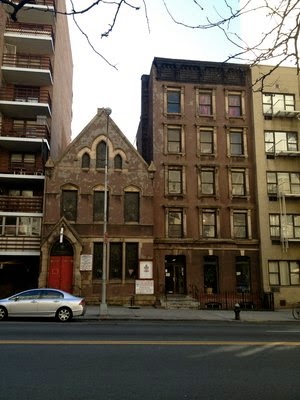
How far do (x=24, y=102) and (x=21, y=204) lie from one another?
7013 mm

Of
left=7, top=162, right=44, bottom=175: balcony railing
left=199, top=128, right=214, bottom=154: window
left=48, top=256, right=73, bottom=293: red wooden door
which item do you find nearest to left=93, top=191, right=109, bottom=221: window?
left=48, top=256, right=73, bottom=293: red wooden door

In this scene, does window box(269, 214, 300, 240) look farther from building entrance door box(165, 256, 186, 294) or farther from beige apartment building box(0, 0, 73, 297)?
beige apartment building box(0, 0, 73, 297)

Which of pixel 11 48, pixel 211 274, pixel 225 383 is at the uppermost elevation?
pixel 11 48

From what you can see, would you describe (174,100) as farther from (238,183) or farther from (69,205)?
(69,205)

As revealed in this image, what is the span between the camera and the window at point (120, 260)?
29406 mm

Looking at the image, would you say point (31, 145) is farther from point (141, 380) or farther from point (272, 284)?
point (141, 380)

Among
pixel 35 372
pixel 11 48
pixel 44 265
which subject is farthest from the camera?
pixel 11 48

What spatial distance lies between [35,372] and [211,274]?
2475 centimetres

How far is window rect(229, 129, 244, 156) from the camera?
33.9 meters

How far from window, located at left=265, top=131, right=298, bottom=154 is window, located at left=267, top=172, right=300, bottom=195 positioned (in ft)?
6.21

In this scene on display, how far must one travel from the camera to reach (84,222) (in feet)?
97.3

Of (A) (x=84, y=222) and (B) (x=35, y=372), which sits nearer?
(B) (x=35, y=372)

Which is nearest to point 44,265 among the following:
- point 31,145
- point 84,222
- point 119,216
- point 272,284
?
point 84,222

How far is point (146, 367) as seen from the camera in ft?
25.8
